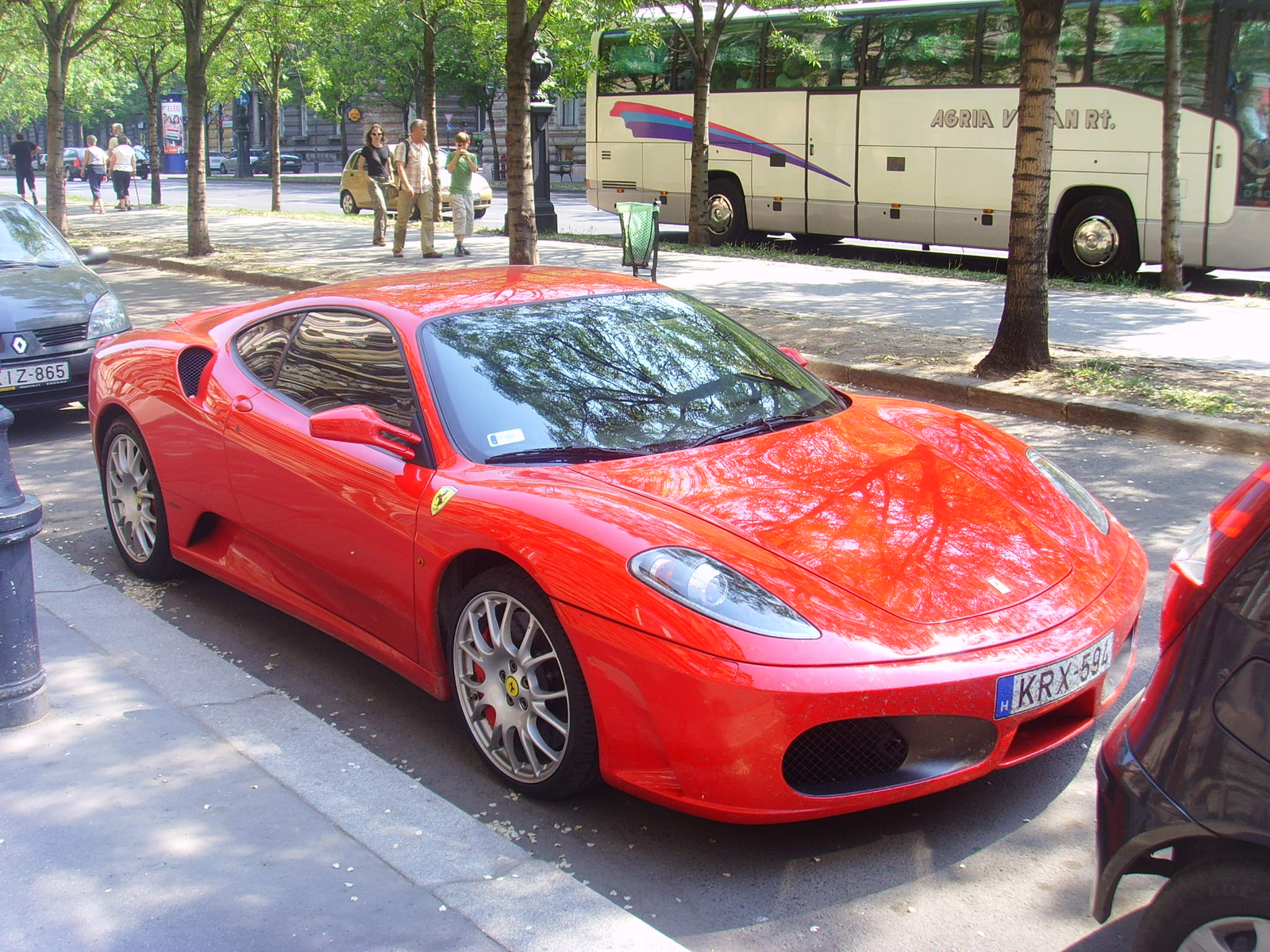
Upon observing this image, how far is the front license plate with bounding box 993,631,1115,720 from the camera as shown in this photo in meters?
3.00

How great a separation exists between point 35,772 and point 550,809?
1.41 metres

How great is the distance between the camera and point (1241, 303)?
41.3ft

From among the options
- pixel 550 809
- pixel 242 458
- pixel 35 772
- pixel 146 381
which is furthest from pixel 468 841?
pixel 146 381

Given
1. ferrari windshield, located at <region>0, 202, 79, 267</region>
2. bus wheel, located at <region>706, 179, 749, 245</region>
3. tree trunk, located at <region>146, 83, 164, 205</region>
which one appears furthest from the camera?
tree trunk, located at <region>146, 83, 164, 205</region>

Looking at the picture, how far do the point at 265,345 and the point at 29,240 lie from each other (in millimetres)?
5419

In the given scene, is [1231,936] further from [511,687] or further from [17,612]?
[17,612]

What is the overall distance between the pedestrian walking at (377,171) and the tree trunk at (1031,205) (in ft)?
40.4

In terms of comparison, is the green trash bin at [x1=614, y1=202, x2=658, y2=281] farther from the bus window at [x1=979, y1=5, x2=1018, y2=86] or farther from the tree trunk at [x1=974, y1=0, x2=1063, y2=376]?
the bus window at [x1=979, y1=5, x2=1018, y2=86]

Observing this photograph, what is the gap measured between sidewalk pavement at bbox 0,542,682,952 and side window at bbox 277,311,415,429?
3.21 ft

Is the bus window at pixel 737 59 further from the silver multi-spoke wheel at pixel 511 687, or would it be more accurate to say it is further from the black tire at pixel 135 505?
the silver multi-spoke wheel at pixel 511 687

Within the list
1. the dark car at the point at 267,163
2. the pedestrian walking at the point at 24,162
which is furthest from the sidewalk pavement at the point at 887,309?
the dark car at the point at 267,163

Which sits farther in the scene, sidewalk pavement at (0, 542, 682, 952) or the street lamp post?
the street lamp post

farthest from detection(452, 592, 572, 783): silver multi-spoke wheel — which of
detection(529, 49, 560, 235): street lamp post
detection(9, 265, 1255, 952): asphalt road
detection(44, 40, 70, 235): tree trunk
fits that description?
detection(44, 40, 70, 235): tree trunk

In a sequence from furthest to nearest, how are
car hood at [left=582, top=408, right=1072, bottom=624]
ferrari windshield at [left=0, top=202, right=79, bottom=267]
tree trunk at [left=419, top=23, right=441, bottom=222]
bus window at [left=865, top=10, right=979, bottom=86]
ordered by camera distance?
tree trunk at [left=419, top=23, right=441, bottom=222], bus window at [left=865, top=10, right=979, bottom=86], ferrari windshield at [left=0, top=202, right=79, bottom=267], car hood at [left=582, top=408, right=1072, bottom=624]
